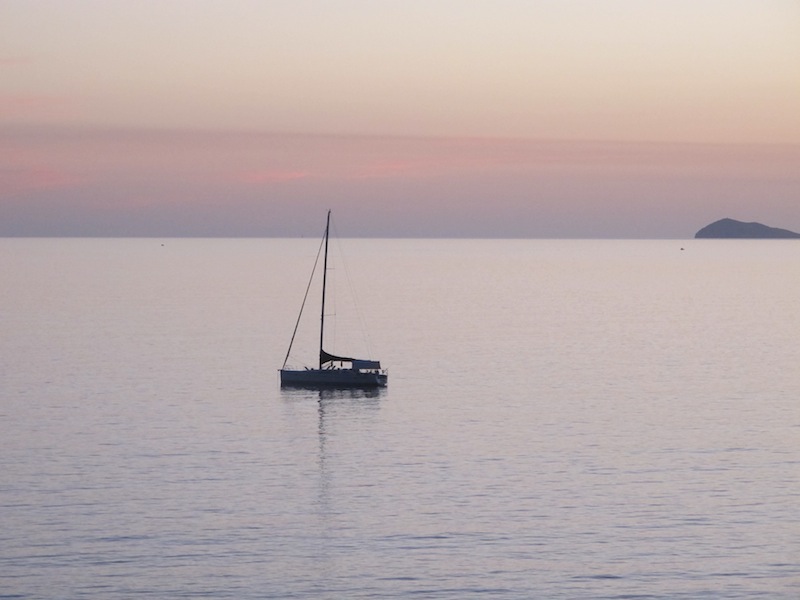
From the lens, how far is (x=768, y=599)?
4075 cm

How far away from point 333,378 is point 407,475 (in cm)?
3119

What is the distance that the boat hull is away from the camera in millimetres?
87750

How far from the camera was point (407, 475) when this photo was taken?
57.8 meters

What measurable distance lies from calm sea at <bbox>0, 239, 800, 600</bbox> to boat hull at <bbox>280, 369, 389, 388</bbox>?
4.54 ft

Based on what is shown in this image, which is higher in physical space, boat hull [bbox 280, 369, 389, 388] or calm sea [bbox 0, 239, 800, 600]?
boat hull [bbox 280, 369, 389, 388]

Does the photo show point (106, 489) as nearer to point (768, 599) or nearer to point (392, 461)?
point (392, 461)

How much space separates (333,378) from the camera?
290 feet

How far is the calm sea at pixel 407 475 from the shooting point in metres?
42.8

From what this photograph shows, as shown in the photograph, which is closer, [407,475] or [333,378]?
[407,475]

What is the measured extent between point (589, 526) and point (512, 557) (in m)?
5.61

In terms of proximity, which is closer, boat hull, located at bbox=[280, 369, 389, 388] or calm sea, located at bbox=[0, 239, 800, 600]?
calm sea, located at bbox=[0, 239, 800, 600]

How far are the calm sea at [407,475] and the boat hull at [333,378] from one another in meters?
1.38

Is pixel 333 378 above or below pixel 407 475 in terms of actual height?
above

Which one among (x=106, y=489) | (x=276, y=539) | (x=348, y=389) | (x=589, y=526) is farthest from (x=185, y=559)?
(x=348, y=389)
